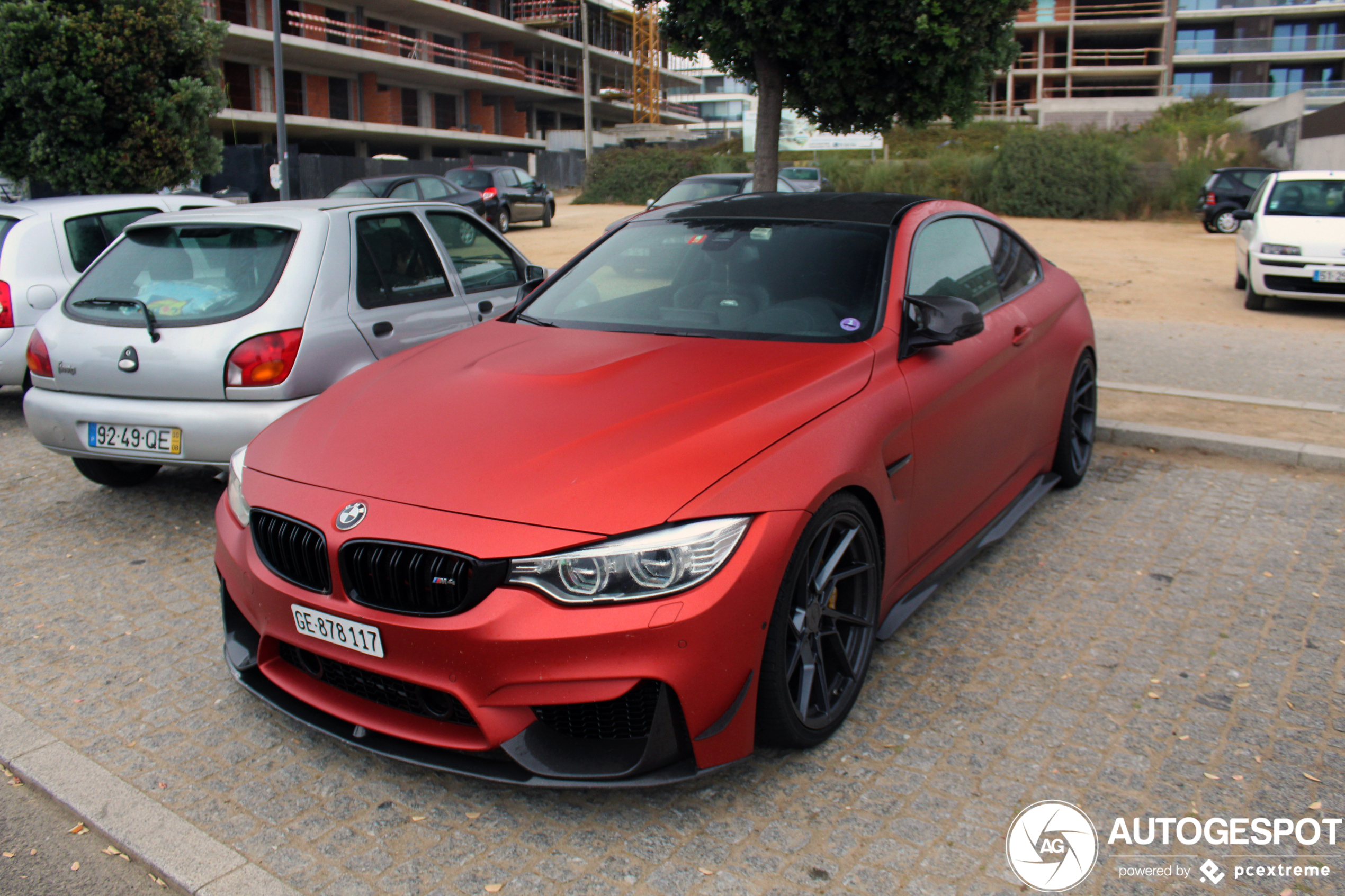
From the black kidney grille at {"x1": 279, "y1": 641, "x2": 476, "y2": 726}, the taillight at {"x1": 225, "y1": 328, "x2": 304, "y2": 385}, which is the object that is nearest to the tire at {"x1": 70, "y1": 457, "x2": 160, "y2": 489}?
the taillight at {"x1": 225, "y1": 328, "x2": 304, "y2": 385}

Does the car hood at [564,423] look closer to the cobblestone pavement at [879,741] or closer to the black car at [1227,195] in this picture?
the cobblestone pavement at [879,741]

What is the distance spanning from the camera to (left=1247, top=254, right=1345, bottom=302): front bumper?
11641 mm

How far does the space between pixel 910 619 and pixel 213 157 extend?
1349cm

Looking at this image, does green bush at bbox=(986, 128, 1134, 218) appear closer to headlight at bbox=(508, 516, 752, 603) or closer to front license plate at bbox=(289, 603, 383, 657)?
headlight at bbox=(508, 516, 752, 603)

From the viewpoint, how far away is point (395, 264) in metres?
5.64

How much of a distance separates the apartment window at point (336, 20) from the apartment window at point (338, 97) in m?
1.86

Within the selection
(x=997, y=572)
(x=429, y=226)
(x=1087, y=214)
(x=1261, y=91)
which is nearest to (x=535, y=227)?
(x=1087, y=214)

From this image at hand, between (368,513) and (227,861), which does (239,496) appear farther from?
(227,861)

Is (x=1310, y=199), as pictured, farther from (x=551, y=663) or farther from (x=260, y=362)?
(x=551, y=663)

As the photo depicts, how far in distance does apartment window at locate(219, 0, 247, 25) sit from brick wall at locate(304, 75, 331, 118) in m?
4.56

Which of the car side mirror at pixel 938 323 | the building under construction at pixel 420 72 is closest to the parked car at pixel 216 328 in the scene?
the car side mirror at pixel 938 323

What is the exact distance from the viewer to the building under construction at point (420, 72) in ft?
141

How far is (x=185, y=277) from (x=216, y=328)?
0.50 m

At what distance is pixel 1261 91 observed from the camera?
67188mm
